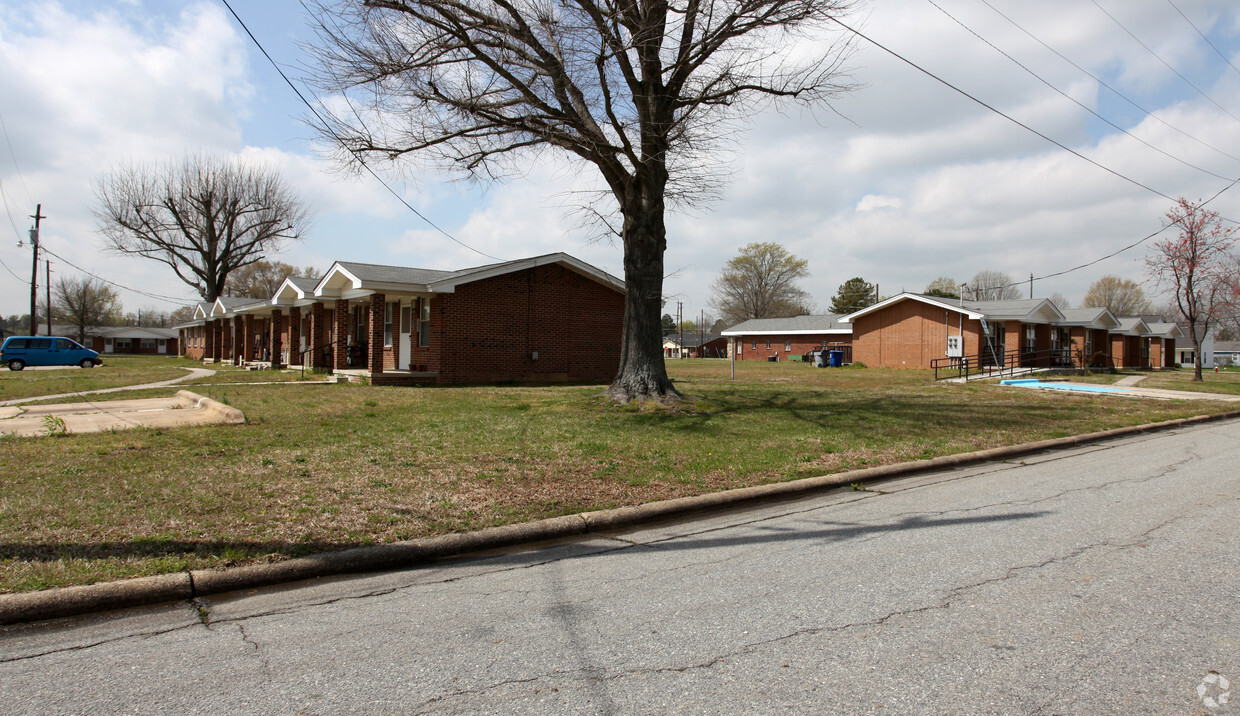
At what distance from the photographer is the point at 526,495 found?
22.2 feet

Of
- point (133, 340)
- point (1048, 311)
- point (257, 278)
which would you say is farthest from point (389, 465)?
point (133, 340)

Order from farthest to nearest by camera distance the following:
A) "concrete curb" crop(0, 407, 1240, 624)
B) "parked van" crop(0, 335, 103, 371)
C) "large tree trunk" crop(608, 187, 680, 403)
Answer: "parked van" crop(0, 335, 103, 371) < "large tree trunk" crop(608, 187, 680, 403) < "concrete curb" crop(0, 407, 1240, 624)

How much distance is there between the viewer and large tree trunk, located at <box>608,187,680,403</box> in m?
13.3

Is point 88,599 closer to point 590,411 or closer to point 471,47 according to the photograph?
point 590,411

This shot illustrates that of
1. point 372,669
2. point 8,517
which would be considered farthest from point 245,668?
point 8,517

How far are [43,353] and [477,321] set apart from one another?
25.5 meters

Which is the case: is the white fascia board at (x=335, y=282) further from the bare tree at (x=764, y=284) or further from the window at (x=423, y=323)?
the bare tree at (x=764, y=284)

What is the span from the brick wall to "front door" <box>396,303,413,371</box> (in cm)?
147

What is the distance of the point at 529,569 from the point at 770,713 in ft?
8.19

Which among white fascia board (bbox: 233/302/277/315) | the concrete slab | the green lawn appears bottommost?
the green lawn

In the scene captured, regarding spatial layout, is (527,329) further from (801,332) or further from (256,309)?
(801,332)

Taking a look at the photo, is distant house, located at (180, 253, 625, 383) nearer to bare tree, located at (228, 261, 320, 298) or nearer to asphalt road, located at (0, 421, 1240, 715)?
asphalt road, located at (0, 421, 1240, 715)

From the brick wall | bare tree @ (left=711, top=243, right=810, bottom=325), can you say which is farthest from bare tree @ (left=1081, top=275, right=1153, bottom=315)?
the brick wall

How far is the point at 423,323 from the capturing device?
811 inches
